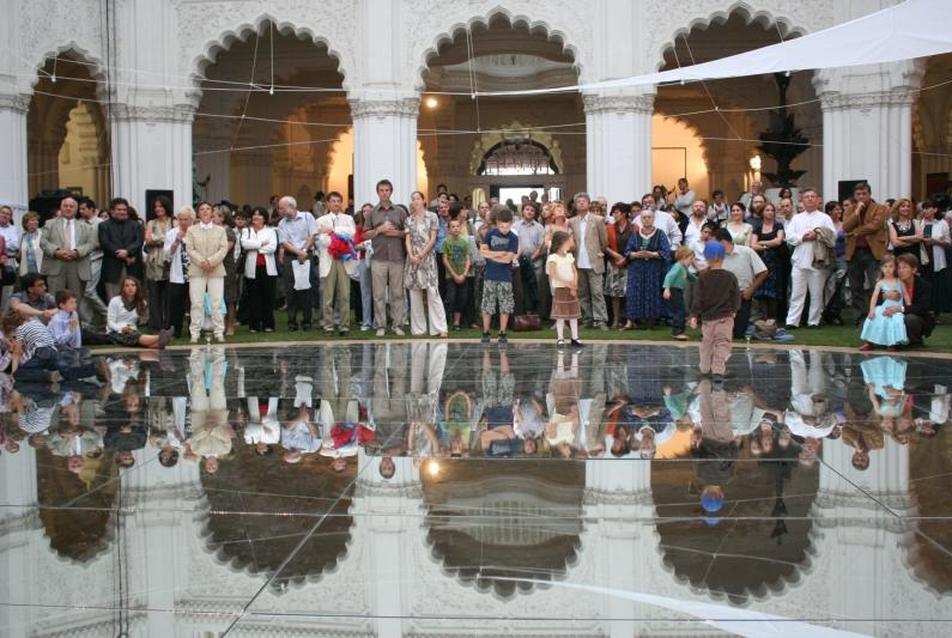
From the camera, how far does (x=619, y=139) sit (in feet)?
63.3

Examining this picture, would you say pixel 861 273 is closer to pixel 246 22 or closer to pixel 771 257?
pixel 771 257

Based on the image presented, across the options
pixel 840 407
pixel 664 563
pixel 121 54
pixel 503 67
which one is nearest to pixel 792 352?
pixel 840 407

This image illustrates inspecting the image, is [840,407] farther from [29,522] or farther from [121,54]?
[121,54]

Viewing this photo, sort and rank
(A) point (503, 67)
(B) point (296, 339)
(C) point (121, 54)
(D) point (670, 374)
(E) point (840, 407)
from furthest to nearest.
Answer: (A) point (503, 67), (C) point (121, 54), (B) point (296, 339), (D) point (670, 374), (E) point (840, 407)

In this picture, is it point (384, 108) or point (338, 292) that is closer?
point (338, 292)

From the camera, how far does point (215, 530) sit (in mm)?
4934

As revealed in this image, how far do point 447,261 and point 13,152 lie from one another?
799 centimetres

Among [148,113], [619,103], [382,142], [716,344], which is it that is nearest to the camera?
[716,344]

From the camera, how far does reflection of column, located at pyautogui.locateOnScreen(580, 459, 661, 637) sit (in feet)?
13.0

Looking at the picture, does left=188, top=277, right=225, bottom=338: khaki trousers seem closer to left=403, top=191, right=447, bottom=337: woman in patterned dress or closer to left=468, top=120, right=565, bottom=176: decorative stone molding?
left=403, top=191, right=447, bottom=337: woman in patterned dress

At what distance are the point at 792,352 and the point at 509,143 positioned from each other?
17.2 metres

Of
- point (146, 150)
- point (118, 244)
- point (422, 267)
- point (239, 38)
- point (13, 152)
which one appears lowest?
point (422, 267)

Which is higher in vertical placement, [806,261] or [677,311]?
[806,261]

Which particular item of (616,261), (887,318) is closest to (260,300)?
(616,261)
